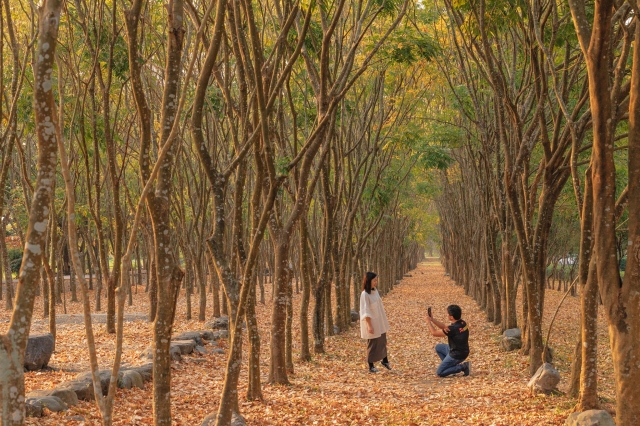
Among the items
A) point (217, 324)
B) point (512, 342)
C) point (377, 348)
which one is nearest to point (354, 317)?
point (217, 324)

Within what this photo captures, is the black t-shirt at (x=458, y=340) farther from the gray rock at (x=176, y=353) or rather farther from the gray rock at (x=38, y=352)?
the gray rock at (x=38, y=352)

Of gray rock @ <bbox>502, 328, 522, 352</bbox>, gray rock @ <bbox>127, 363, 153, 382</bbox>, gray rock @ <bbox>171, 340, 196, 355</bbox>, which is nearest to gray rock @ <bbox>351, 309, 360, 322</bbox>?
gray rock @ <bbox>502, 328, 522, 352</bbox>

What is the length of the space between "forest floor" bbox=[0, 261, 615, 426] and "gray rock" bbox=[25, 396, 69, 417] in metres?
0.12

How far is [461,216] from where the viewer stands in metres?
29.5

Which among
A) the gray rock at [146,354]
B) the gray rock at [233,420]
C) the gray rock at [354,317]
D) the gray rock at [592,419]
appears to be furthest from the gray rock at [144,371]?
the gray rock at [354,317]

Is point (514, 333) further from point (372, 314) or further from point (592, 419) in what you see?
point (592, 419)

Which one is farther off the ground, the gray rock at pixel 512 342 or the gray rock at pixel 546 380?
the gray rock at pixel 546 380

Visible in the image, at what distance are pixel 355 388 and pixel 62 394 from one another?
4.64 meters

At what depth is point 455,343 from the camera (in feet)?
36.1

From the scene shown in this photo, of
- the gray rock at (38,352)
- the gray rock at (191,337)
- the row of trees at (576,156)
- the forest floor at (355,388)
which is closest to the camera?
the row of trees at (576,156)

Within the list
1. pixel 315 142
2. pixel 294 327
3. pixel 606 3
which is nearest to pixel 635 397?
pixel 606 3

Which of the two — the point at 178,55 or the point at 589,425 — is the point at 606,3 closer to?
the point at 178,55

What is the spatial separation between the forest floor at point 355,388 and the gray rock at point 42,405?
115 millimetres

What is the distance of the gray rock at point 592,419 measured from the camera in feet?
20.6
